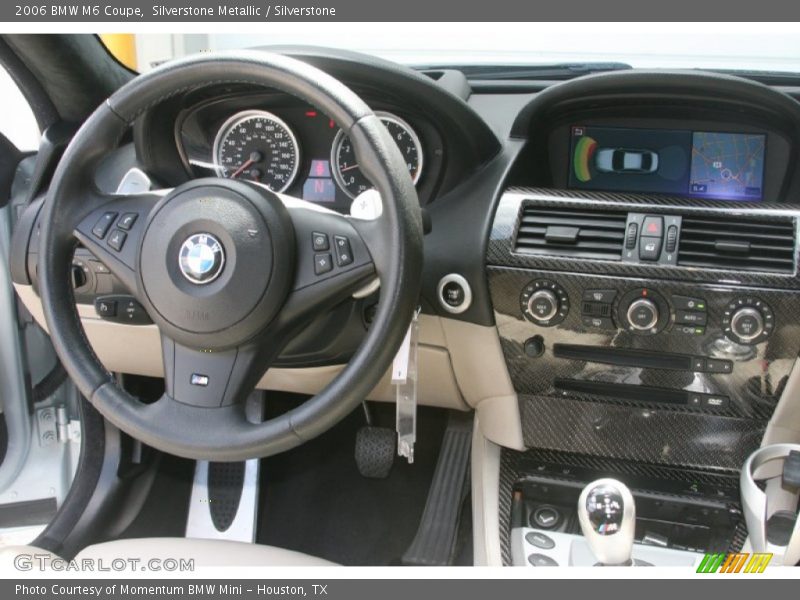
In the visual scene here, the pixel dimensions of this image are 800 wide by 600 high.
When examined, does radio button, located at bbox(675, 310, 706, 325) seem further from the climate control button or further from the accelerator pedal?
the accelerator pedal

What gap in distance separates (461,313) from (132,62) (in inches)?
50.6

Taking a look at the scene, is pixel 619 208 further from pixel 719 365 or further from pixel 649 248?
pixel 719 365

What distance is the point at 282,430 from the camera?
48.3 inches

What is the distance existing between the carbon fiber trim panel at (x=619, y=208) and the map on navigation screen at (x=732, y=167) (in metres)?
0.20

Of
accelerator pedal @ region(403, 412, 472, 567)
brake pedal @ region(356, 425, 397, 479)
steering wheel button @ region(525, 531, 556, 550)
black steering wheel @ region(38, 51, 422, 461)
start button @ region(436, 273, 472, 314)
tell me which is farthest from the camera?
brake pedal @ region(356, 425, 397, 479)

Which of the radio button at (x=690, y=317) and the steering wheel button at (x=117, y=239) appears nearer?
the steering wheel button at (x=117, y=239)

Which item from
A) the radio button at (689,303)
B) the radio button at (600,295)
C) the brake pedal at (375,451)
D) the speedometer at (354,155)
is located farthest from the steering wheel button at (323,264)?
the brake pedal at (375,451)

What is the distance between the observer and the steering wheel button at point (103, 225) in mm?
1388

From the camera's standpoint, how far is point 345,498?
2412 millimetres

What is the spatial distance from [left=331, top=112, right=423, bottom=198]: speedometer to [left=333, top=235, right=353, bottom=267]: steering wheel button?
0.45 metres

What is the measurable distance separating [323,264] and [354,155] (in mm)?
533

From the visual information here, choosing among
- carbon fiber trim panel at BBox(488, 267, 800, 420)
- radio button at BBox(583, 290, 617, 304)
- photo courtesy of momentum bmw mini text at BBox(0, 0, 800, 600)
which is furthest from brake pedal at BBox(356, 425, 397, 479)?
radio button at BBox(583, 290, 617, 304)

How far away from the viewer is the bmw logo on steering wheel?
1.28m

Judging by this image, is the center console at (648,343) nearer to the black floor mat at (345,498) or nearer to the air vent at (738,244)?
the air vent at (738,244)
